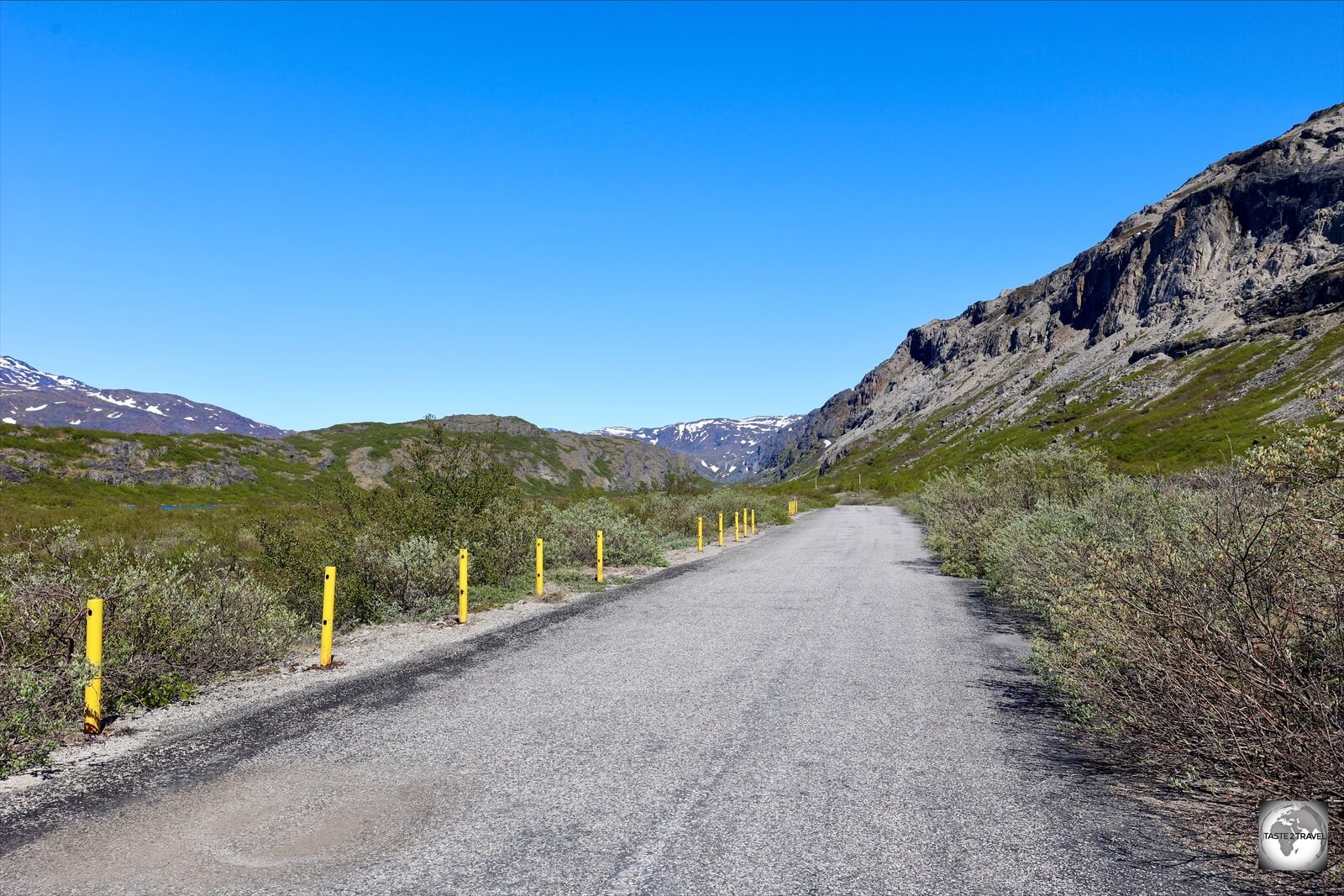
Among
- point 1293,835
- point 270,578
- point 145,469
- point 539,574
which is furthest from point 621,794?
point 145,469

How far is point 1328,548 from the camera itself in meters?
4.45

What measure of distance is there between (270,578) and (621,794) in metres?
9.84

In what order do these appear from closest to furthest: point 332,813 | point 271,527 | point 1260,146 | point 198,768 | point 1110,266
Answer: point 332,813 < point 198,768 < point 271,527 < point 1260,146 < point 1110,266

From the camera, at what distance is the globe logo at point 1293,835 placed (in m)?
3.86

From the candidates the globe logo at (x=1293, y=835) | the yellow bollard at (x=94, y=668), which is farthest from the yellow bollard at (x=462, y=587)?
the globe logo at (x=1293, y=835)

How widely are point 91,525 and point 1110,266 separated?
621 ft

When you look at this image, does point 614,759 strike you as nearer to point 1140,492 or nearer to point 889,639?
point 889,639

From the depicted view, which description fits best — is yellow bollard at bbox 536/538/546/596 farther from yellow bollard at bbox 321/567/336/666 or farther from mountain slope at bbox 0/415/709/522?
mountain slope at bbox 0/415/709/522

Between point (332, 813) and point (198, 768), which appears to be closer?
point (332, 813)

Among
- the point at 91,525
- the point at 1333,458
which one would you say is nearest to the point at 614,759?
the point at 1333,458

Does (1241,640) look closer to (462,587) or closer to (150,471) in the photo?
(462,587)

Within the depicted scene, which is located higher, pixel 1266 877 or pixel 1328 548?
pixel 1328 548

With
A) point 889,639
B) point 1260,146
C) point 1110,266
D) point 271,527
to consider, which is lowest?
point 889,639

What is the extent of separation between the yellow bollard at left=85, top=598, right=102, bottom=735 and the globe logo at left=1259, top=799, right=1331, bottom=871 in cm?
814
